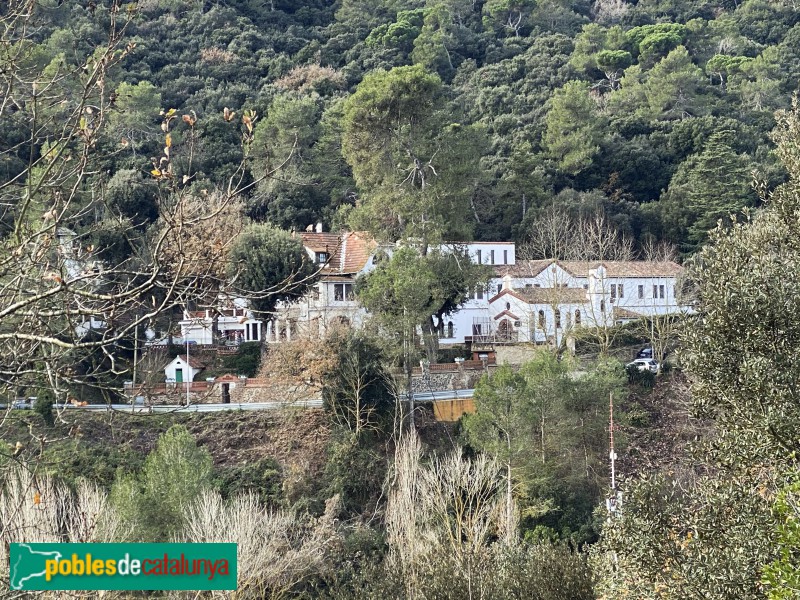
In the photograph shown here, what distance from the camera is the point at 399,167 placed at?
39.1m

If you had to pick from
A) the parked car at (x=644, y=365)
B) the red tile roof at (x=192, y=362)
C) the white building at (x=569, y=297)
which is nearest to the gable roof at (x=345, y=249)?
the white building at (x=569, y=297)

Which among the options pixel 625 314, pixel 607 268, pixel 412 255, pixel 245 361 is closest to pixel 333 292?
pixel 245 361

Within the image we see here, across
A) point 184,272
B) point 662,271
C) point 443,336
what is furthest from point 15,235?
point 662,271

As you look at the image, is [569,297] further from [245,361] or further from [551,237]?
[245,361]

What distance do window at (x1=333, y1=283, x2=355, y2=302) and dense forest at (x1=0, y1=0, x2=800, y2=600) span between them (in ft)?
10.2

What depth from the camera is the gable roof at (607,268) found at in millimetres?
42969

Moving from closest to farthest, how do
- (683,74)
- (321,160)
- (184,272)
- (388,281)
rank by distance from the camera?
(184,272), (388,281), (321,160), (683,74)

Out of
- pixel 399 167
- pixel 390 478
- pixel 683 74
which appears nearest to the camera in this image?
pixel 390 478

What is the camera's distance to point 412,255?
114 ft

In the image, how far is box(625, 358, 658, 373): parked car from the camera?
37.5 meters

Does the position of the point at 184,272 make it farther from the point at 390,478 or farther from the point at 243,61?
the point at 243,61

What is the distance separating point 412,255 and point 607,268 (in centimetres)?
1127

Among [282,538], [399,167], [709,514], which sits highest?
[399,167]

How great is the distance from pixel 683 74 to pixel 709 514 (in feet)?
188
